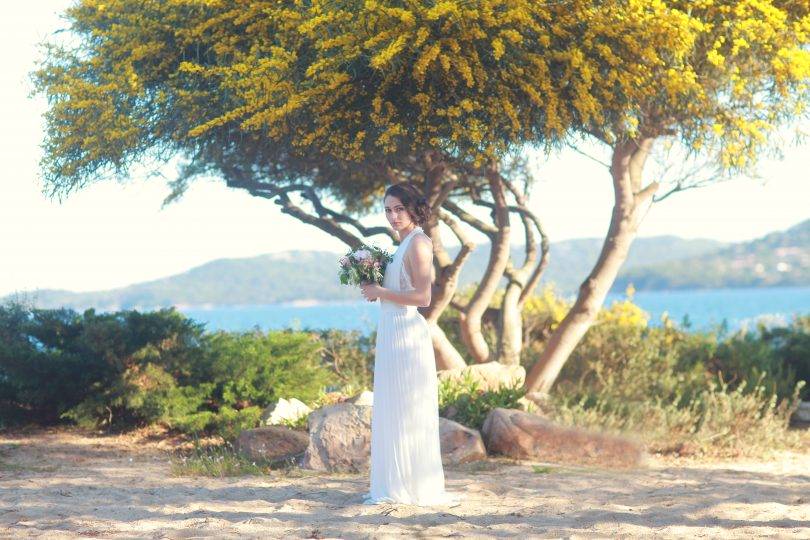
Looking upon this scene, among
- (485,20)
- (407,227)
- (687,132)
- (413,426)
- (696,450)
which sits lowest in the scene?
(696,450)

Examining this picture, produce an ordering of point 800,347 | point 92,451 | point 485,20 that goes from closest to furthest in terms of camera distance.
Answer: point 485,20 → point 92,451 → point 800,347

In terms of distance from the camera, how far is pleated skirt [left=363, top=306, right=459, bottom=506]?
7371mm

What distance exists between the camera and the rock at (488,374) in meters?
12.2

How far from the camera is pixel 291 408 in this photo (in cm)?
1137

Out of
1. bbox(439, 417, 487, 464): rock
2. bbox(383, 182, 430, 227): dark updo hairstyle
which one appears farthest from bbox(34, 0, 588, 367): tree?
bbox(439, 417, 487, 464): rock

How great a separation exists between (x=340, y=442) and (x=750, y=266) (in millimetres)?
128746

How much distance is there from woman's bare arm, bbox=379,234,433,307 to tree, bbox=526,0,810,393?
357 centimetres

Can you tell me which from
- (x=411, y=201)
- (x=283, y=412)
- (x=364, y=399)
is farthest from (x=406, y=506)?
(x=283, y=412)

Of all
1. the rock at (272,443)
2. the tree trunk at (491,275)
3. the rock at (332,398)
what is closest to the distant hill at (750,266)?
the tree trunk at (491,275)

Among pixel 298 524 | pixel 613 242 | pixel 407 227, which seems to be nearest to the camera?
pixel 298 524

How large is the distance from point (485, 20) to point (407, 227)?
325 centimetres

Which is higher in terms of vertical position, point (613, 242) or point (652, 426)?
point (613, 242)

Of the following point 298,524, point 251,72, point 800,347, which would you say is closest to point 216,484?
point 298,524

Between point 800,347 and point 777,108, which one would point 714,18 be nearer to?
point 777,108
